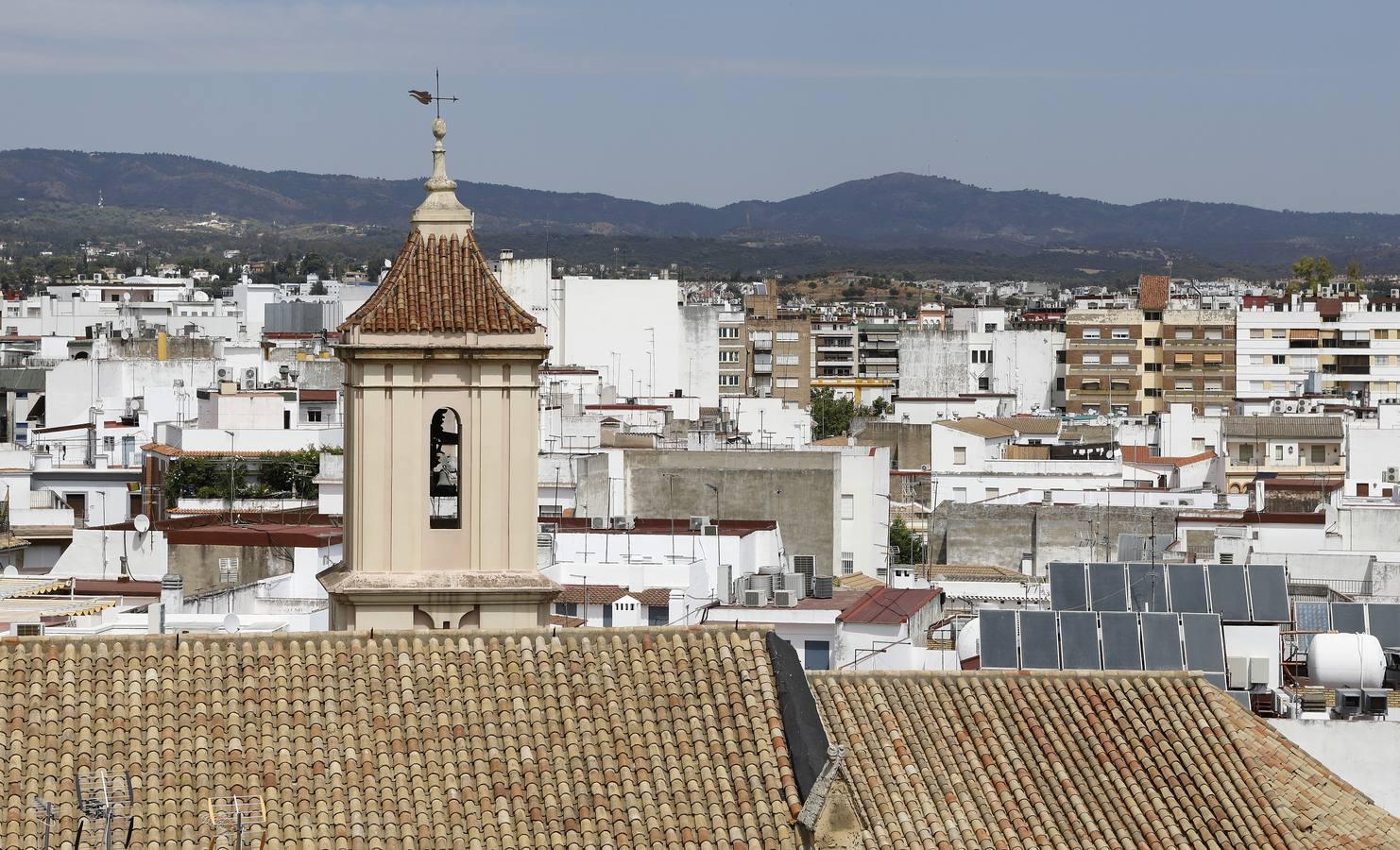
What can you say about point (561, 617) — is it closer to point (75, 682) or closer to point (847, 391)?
point (75, 682)

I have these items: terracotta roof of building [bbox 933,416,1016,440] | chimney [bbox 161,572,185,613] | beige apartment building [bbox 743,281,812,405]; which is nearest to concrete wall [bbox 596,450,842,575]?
chimney [bbox 161,572,185,613]

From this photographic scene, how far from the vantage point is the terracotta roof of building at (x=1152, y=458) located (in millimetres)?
73375

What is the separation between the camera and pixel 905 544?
5819 cm

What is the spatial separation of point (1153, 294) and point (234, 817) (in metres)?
119

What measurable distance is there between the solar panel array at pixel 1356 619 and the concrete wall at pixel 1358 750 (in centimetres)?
458

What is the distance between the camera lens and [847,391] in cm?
14212

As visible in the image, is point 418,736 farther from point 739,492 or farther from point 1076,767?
point 739,492

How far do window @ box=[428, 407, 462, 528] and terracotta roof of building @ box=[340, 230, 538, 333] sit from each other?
2.46 ft

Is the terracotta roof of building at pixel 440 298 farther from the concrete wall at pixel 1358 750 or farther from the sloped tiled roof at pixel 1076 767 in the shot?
the concrete wall at pixel 1358 750

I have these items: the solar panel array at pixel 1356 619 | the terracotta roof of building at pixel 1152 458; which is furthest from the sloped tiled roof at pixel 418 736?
the terracotta roof of building at pixel 1152 458

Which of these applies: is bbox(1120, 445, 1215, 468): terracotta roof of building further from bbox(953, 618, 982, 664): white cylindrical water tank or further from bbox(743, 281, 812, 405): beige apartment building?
bbox(743, 281, 812, 405): beige apartment building

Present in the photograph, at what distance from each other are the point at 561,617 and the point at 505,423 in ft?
33.6

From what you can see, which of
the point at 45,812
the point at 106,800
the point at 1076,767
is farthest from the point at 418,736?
the point at 1076,767

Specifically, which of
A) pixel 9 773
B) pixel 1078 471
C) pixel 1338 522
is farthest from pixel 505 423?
pixel 1078 471
